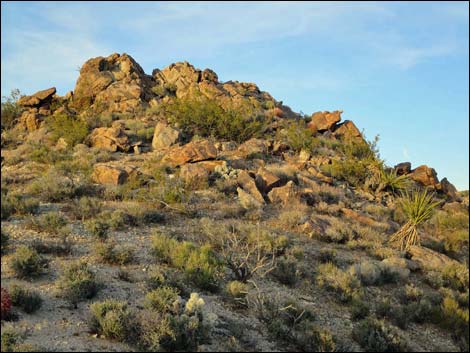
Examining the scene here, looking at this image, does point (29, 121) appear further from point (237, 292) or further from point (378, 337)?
point (378, 337)

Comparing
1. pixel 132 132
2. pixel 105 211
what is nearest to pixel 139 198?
pixel 105 211

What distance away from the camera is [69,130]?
83.8 feet

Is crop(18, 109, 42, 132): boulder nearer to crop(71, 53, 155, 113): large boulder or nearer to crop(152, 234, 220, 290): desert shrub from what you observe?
crop(71, 53, 155, 113): large boulder

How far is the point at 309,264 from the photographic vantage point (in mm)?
12430

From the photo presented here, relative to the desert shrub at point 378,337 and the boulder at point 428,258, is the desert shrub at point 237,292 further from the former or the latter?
the boulder at point 428,258

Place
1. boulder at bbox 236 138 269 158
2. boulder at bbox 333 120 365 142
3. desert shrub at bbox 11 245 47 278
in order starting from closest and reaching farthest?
desert shrub at bbox 11 245 47 278, boulder at bbox 236 138 269 158, boulder at bbox 333 120 365 142

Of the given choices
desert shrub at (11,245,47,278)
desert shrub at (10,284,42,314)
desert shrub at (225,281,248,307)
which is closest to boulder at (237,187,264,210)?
desert shrub at (225,281,248,307)

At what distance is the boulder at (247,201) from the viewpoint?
659 inches

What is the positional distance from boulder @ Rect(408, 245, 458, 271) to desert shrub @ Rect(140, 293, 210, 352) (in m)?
8.45

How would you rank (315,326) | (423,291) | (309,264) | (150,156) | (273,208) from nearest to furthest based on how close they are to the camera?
(315,326), (423,291), (309,264), (273,208), (150,156)

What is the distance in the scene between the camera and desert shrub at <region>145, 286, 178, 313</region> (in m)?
8.12

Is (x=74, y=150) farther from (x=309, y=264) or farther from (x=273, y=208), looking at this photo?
(x=309, y=264)

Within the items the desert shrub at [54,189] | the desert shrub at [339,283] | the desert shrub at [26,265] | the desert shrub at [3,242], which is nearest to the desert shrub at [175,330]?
the desert shrub at [26,265]

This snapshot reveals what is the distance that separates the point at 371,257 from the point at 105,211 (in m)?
8.32
